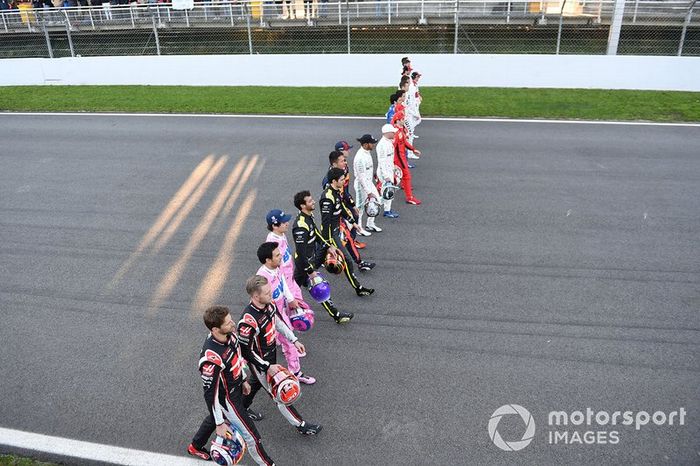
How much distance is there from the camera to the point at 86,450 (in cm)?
530

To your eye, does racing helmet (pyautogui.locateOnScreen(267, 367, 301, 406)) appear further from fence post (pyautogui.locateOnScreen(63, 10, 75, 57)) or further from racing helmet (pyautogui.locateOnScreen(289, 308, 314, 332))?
fence post (pyautogui.locateOnScreen(63, 10, 75, 57))

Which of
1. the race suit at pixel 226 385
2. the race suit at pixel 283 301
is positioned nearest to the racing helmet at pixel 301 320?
the race suit at pixel 283 301

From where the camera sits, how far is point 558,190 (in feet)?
35.8

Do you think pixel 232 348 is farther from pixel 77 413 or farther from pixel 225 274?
pixel 225 274

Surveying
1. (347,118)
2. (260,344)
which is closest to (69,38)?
(347,118)

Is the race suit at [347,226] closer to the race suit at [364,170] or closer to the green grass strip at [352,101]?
the race suit at [364,170]

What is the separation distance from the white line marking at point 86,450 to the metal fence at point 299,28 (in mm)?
17548

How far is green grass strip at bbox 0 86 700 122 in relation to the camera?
16.2 m

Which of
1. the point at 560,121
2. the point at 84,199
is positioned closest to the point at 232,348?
the point at 84,199

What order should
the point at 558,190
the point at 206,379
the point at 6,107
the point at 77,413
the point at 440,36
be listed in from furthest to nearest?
the point at 440,36, the point at 6,107, the point at 558,190, the point at 77,413, the point at 206,379

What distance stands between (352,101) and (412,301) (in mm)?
12058

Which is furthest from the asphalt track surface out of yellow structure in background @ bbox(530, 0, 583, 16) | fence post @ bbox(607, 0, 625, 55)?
yellow structure in background @ bbox(530, 0, 583, 16)

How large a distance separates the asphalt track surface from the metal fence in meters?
8.07

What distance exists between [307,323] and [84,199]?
25.2 ft
